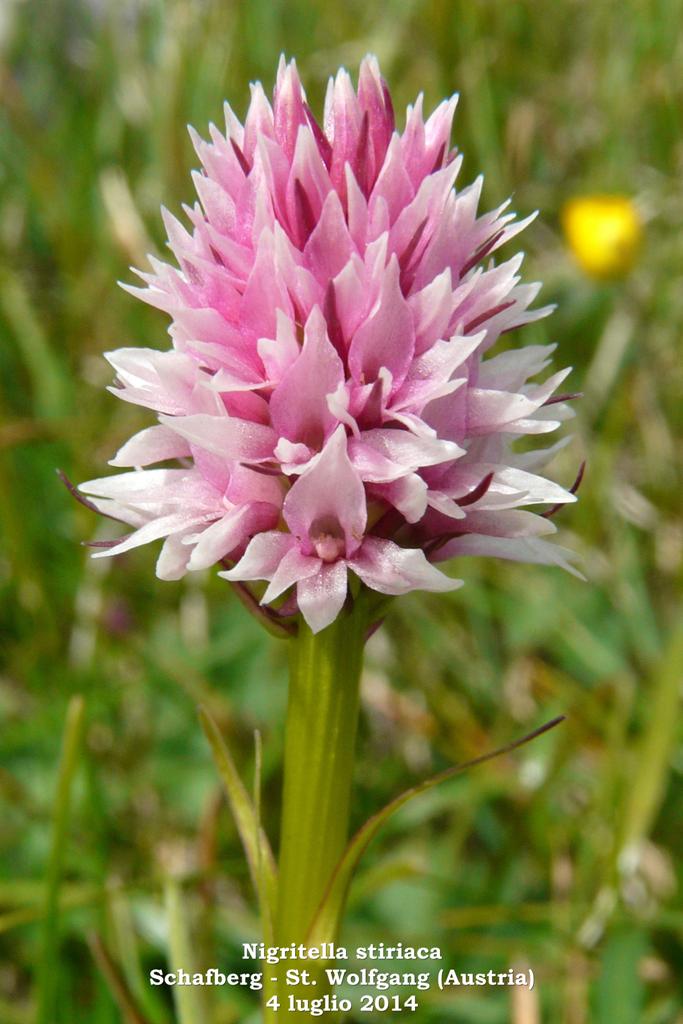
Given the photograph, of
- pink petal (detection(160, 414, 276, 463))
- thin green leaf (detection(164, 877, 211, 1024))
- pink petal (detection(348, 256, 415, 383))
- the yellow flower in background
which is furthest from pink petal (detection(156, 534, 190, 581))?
the yellow flower in background

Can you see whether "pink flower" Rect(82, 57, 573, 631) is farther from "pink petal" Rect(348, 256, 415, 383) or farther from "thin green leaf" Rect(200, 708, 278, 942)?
"thin green leaf" Rect(200, 708, 278, 942)

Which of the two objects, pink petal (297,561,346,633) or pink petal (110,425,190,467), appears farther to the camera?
pink petal (110,425,190,467)

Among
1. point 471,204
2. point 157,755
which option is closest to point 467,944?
point 157,755

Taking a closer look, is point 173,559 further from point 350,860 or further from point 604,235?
point 604,235

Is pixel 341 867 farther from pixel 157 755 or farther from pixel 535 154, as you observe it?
pixel 535 154

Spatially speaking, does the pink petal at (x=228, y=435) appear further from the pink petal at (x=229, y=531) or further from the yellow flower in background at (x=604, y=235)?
the yellow flower in background at (x=604, y=235)

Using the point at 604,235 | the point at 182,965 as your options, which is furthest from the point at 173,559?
the point at 604,235
